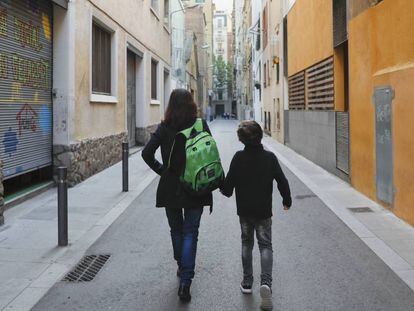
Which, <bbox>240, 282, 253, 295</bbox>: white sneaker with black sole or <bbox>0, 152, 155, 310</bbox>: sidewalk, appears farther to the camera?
<bbox>0, 152, 155, 310</bbox>: sidewalk

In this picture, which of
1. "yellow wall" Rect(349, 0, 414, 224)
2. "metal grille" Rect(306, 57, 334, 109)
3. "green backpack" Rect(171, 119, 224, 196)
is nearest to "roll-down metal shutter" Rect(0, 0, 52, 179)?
"green backpack" Rect(171, 119, 224, 196)

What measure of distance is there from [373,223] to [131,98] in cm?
1361

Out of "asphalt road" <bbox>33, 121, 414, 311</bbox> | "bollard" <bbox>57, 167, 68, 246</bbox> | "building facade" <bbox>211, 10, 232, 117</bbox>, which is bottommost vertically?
"asphalt road" <bbox>33, 121, 414, 311</bbox>

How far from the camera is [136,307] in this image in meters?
4.47

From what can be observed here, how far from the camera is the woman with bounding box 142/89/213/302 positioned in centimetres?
458

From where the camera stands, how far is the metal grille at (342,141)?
1159 cm

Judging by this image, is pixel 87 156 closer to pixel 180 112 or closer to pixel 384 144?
pixel 384 144

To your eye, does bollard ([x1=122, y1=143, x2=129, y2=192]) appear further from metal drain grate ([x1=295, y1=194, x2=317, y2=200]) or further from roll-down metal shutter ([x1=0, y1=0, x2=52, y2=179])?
metal drain grate ([x1=295, y1=194, x2=317, y2=200])

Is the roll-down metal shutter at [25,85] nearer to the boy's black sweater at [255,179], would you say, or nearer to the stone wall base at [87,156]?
the stone wall base at [87,156]

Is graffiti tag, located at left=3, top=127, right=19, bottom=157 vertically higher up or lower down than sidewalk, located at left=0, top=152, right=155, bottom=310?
higher up

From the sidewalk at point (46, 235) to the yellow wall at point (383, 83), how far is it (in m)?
4.18

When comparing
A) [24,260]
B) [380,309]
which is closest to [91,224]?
[24,260]

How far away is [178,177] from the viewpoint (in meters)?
4.61

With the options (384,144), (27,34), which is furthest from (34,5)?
(384,144)
